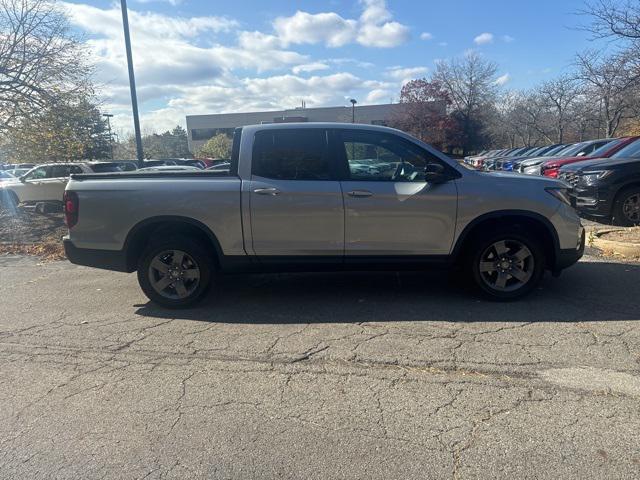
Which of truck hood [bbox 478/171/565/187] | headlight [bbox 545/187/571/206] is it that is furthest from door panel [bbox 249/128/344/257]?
headlight [bbox 545/187/571/206]

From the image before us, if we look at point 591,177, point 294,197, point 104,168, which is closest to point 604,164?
point 591,177

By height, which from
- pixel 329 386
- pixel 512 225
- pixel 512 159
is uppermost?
pixel 512 159

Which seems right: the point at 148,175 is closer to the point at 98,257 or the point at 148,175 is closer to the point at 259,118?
the point at 98,257

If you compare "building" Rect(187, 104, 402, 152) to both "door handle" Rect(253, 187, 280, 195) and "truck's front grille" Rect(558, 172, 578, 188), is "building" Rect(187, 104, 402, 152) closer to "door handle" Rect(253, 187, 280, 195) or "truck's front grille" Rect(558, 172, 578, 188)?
"truck's front grille" Rect(558, 172, 578, 188)

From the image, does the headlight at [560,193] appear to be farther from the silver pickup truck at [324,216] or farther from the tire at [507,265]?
the tire at [507,265]

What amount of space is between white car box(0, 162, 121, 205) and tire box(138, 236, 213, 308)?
10.6 metres

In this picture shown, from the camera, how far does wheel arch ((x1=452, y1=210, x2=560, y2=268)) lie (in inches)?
187

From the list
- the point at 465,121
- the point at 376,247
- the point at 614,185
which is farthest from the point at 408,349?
the point at 465,121

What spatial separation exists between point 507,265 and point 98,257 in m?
4.50

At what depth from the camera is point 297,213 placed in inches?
186

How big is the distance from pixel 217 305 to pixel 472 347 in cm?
280

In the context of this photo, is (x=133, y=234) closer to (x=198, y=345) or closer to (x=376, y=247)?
(x=198, y=345)

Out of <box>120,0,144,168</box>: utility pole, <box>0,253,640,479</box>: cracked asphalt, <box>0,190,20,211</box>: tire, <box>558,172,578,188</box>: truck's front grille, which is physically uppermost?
<box>120,0,144,168</box>: utility pole

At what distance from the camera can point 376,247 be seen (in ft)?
15.8
